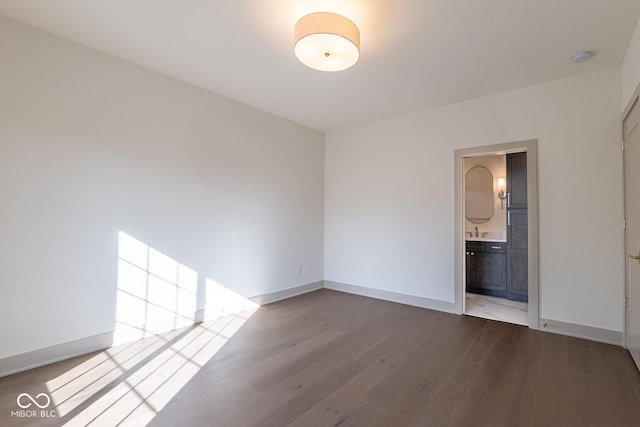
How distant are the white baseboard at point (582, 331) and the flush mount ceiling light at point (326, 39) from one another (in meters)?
3.49

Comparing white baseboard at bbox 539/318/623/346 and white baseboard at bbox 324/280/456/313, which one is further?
white baseboard at bbox 324/280/456/313

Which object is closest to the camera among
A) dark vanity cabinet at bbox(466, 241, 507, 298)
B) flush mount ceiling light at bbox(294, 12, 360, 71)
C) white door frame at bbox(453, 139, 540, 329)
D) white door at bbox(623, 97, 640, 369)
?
flush mount ceiling light at bbox(294, 12, 360, 71)

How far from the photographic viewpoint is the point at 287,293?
4668 mm

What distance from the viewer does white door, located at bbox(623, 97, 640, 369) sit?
8.09 ft

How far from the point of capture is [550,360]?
2.64 metres

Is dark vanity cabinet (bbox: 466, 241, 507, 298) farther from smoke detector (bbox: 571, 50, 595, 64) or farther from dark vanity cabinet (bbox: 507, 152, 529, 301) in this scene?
smoke detector (bbox: 571, 50, 595, 64)

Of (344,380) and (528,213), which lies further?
(528,213)

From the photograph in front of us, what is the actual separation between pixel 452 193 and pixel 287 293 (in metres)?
2.84

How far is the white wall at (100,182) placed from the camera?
240cm

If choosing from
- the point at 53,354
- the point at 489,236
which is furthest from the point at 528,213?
the point at 53,354

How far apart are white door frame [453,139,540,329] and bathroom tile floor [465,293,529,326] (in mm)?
281

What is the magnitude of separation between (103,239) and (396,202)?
367cm

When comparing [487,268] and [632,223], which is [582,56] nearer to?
[632,223]

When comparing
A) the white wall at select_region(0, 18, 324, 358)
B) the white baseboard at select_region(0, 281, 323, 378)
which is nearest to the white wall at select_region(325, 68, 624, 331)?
the white wall at select_region(0, 18, 324, 358)
